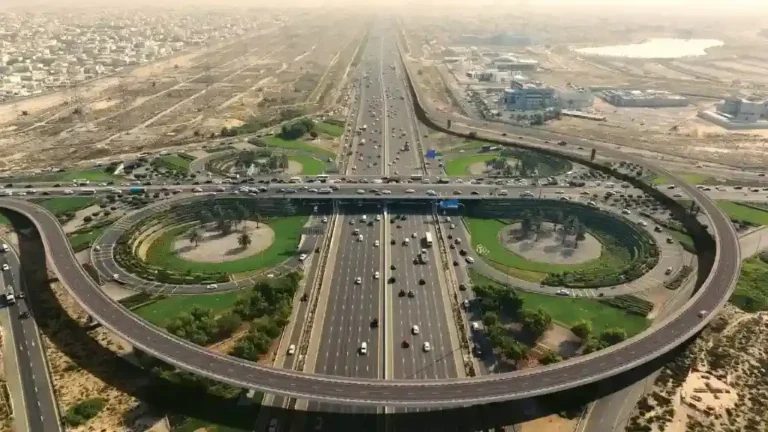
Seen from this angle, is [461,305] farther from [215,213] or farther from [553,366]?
[215,213]

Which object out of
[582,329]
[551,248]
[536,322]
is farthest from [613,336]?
[551,248]

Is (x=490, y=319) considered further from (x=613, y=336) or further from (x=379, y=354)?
(x=379, y=354)

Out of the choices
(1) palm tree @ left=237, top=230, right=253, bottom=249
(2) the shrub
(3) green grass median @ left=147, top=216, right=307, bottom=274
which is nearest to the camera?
(2) the shrub

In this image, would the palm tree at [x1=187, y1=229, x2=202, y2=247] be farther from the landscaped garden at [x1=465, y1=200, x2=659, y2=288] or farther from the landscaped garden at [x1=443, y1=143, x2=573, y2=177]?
the landscaped garden at [x1=443, y1=143, x2=573, y2=177]

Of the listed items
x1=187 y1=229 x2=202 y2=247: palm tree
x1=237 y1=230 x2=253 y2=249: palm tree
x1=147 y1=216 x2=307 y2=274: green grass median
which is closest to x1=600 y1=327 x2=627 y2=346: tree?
x1=147 y1=216 x2=307 y2=274: green grass median

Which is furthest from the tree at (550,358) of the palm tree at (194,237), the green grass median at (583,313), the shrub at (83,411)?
the palm tree at (194,237)

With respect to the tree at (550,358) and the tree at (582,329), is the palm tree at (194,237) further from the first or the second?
the tree at (582,329)
